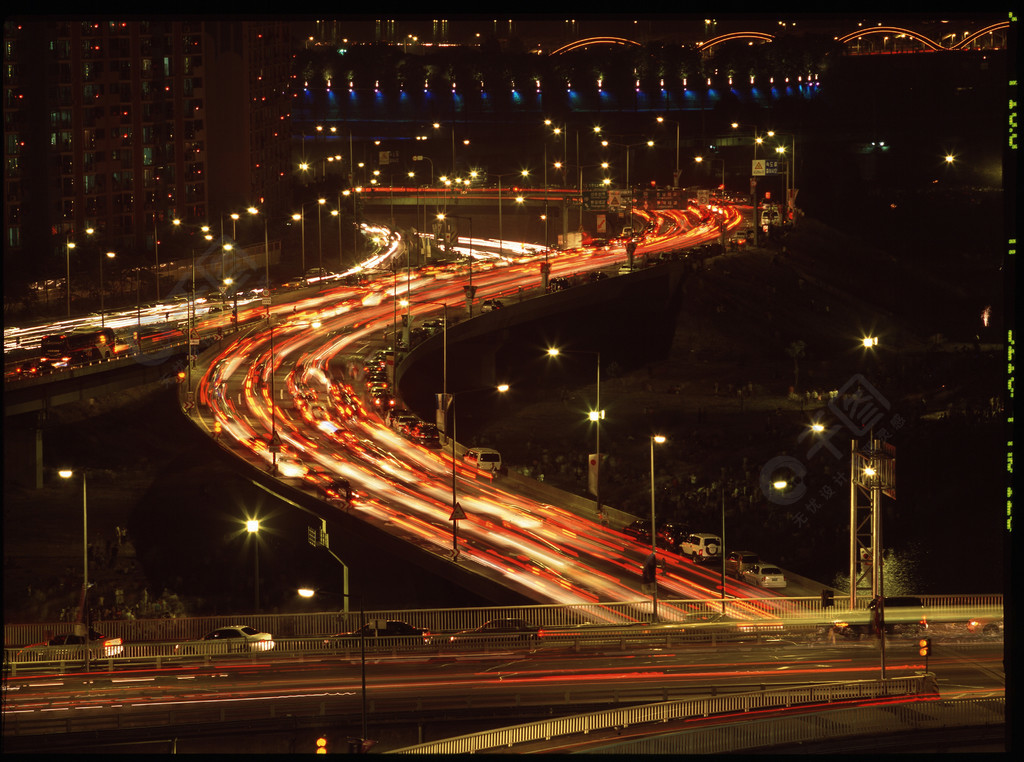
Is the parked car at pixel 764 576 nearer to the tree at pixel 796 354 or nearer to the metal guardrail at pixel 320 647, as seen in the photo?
the metal guardrail at pixel 320 647

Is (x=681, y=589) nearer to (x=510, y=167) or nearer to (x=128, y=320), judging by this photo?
(x=128, y=320)

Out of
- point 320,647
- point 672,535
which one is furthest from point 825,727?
point 672,535

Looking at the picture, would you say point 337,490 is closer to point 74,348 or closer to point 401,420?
point 401,420

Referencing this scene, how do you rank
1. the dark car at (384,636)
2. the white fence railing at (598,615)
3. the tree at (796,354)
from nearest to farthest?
the dark car at (384,636) < the white fence railing at (598,615) < the tree at (796,354)

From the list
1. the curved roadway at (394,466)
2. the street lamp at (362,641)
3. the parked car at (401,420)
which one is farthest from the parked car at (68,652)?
the parked car at (401,420)

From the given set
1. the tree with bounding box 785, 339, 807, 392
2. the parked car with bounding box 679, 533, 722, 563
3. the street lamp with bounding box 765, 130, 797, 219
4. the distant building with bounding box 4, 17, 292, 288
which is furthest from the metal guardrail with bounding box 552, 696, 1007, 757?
the street lamp with bounding box 765, 130, 797, 219

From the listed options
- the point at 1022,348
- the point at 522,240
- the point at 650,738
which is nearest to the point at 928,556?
the point at 650,738

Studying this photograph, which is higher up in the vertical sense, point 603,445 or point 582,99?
point 582,99

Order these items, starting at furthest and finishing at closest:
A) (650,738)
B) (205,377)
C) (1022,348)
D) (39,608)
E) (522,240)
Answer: (522,240), (205,377), (39,608), (650,738), (1022,348)

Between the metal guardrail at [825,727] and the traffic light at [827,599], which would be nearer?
the metal guardrail at [825,727]
